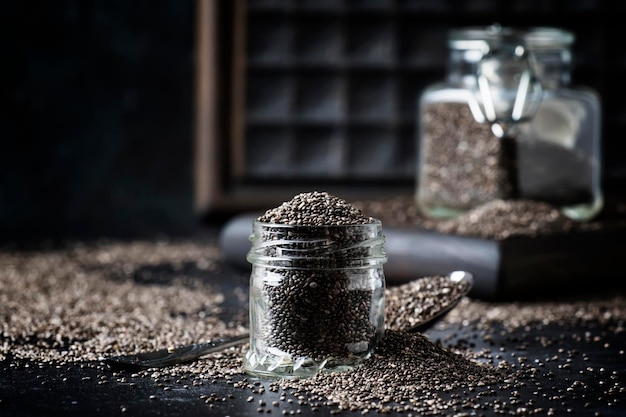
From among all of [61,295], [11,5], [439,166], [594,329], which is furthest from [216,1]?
[594,329]

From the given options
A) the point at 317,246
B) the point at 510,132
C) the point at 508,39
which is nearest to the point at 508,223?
the point at 510,132

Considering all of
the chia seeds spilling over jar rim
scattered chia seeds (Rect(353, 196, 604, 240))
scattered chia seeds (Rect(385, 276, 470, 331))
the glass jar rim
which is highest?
the glass jar rim

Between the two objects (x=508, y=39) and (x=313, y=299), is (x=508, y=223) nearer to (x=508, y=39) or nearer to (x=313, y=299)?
(x=508, y=39)

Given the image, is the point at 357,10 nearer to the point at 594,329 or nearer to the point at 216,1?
the point at 216,1

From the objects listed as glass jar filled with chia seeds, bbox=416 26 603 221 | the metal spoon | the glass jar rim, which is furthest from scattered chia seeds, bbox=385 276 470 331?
the glass jar rim

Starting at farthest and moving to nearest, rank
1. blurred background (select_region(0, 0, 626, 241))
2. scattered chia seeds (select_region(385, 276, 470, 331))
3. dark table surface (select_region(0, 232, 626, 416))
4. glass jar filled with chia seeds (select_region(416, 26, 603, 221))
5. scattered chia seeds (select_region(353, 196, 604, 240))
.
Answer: blurred background (select_region(0, 0, 626, 241)), glass jar filled with chia seeds (select_region(416, 26, 603, 221)), scattered chia seeds (select_region(353, 196, 604, 240)), scattered chia seeds (select_region(385, 276, 470, 331)), dark table surface (select_region(0, 232, 626, 416))

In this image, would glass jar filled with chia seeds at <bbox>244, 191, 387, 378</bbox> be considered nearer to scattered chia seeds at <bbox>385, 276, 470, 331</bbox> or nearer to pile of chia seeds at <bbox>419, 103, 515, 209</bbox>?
scattered chia seeds at <bbox>385, 276, 470, 331</bbox>
